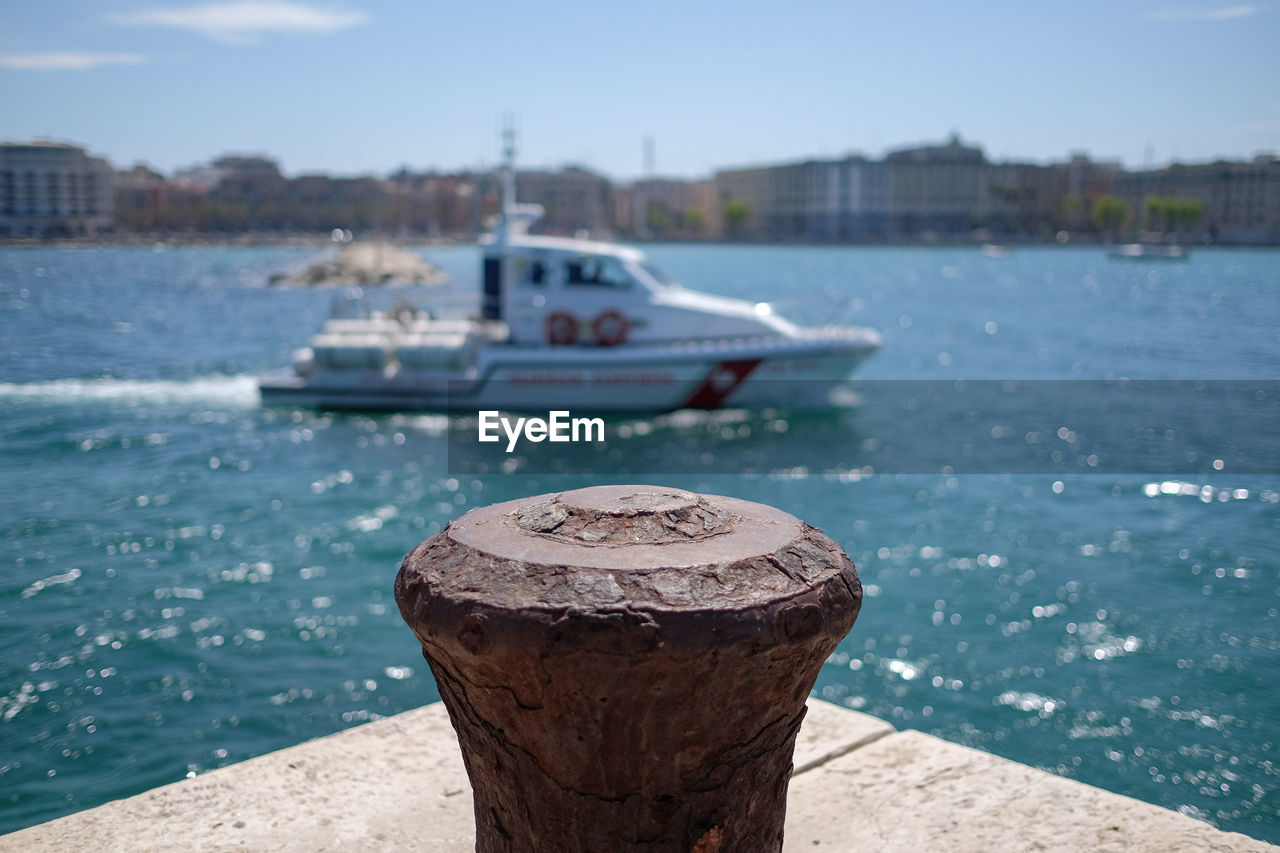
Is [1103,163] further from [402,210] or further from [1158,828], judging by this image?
[1158,828]

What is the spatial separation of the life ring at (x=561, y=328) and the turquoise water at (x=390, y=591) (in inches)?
81.0

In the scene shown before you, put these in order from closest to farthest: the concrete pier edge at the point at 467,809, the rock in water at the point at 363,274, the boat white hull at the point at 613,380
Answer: the concrete pier edge at the point at 467,809, the boat white hull at the point at 613,380, the rock in water at the point at 363,274

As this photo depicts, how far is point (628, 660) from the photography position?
2.41 metres

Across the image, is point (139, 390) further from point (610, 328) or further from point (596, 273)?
point (610, 328)

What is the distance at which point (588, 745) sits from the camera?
2557 mm

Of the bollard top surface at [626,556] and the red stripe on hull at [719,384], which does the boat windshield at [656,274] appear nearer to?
the red stripe on hull at [719,384]

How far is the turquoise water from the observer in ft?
23.9

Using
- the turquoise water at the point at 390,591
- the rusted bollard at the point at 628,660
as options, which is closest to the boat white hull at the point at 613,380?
the turquoise water at the point at 390,591

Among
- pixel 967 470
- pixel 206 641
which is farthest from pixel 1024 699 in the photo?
pixel 967 470

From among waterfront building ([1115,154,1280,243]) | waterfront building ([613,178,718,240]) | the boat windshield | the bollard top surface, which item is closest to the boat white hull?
the boat windshield

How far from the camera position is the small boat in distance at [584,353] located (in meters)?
18.7

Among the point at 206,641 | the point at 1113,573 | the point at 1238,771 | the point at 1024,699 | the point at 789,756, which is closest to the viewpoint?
the point at 789,756

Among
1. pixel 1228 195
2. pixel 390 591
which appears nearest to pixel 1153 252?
pixel 1228 195

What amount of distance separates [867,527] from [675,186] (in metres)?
172
